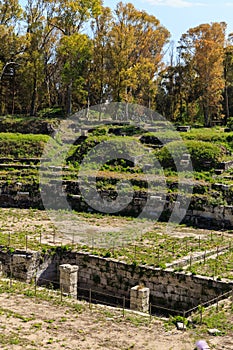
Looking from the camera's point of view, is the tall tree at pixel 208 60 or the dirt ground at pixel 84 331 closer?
the dirt ground at pixel 84 331

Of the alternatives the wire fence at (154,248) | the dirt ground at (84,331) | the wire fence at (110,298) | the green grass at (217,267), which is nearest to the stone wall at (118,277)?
the wire fence at (110,298)

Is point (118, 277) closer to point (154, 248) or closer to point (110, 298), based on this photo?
point (110, 298)

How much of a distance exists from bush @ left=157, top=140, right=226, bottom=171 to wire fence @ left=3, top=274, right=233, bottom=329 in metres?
12.6

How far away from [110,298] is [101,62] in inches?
1047

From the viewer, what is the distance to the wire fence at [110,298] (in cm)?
1551

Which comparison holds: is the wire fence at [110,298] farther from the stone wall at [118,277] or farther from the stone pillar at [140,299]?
the stone pillar at [140,299]

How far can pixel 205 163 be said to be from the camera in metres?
30.0

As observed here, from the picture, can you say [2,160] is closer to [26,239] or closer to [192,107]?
[26,239]

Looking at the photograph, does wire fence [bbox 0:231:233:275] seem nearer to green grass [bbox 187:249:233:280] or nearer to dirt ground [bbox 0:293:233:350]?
green grass [bbox 187:249:233:280]

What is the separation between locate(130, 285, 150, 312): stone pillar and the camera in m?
16.1

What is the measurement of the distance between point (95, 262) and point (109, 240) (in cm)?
245

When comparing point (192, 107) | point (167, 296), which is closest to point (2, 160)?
point (167, 296)

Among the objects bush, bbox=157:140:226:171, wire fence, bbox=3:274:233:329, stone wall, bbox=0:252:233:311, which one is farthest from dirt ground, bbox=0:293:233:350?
bush, bbox=157:140:226:171

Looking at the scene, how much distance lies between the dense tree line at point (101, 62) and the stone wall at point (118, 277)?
21818mm
